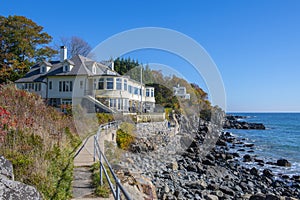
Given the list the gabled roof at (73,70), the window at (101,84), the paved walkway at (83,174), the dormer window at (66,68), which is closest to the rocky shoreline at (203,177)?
the paved walkway at (83,174)

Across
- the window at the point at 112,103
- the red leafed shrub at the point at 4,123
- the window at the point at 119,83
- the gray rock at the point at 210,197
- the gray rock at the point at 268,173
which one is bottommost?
the gray rock at the point at 268,173

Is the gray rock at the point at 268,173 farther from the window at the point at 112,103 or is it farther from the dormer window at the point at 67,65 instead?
the dormer window at the point at 67,65

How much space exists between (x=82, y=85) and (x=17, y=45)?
12822mm

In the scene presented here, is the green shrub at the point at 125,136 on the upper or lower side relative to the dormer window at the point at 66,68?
lower

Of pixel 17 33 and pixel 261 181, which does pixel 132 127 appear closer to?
pixel 261 181

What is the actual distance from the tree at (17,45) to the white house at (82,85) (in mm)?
3195

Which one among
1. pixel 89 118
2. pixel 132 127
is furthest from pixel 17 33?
pixel 132 127

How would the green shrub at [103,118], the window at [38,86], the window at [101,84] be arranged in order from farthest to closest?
the window at [38,86], the window at [101,84], the green shrub at [103,118]

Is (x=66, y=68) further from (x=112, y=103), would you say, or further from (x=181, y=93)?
(x=181, y=93)

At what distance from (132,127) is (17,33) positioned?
2325 centimetres

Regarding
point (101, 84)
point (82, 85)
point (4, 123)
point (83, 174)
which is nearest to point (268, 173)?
point (83, 174)

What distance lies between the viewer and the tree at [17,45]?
1175 inches

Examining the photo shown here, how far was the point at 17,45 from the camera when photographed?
31.1 metres

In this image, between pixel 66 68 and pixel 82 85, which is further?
pixel 66 68
